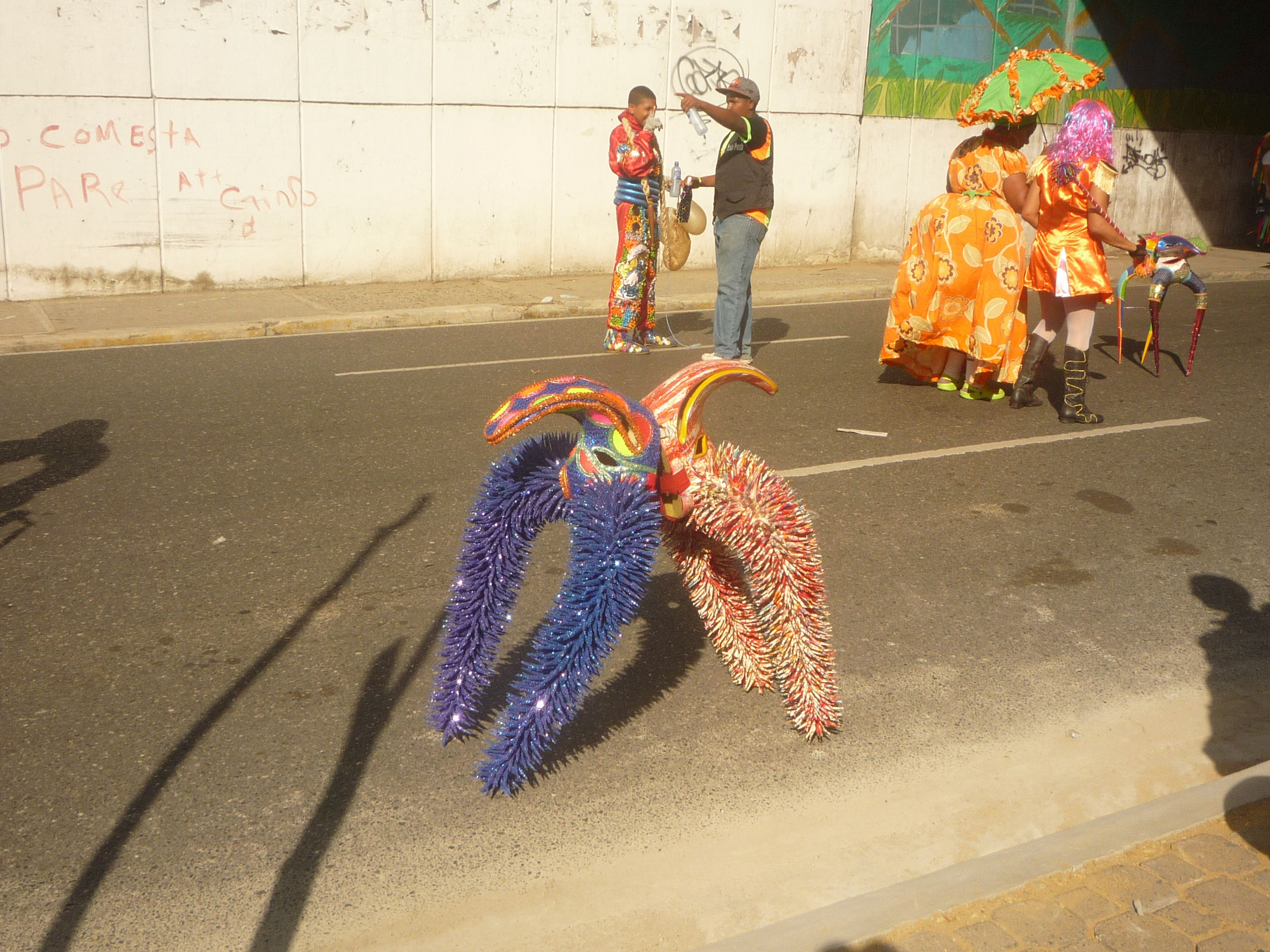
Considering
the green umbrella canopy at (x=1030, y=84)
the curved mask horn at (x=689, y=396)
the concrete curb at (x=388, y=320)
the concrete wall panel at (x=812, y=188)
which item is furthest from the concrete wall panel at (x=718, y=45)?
the curved mask horn at (x=689, y=396)

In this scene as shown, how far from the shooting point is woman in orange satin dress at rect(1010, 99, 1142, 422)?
7.25m

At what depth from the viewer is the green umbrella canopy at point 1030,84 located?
7590mm

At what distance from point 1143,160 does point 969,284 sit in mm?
13631

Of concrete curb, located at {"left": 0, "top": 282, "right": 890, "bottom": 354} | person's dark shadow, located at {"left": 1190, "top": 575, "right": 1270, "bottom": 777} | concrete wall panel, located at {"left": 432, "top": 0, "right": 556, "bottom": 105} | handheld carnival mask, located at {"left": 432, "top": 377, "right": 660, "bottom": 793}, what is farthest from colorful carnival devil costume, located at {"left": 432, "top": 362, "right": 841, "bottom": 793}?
concrete wall panel, located at {"left": 432, "top": 0, "right": 556, "bottom": 105}

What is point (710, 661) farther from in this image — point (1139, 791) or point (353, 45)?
point (353, 45)

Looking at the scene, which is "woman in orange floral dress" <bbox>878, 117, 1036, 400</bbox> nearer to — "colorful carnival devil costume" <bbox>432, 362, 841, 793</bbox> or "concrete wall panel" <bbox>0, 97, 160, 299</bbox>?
"colorful carnival devil costume" <bbox>432, 362, 841, 793</bbox>

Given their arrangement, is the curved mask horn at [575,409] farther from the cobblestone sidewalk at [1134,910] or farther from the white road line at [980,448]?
the white road line at [980,448]

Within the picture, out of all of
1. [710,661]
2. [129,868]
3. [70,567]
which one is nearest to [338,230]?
[70,567]

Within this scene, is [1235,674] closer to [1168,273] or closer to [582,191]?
[1168,273]

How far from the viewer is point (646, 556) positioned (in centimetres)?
330

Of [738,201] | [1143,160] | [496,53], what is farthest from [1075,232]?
[1143,160]

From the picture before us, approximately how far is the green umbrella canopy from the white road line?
208 centimetres

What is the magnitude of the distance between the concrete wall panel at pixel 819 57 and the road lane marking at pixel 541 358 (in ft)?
18.1

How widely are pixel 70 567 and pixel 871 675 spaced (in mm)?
3338
